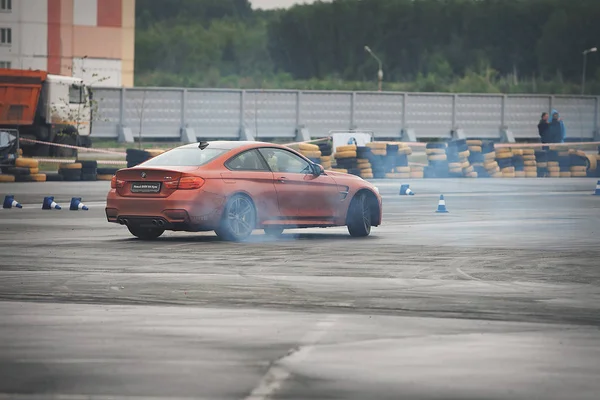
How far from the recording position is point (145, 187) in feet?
62.6

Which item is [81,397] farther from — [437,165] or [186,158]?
[437,165]

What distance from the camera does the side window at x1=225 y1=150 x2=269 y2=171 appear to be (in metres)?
19.6

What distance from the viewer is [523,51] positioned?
149250 millimetres

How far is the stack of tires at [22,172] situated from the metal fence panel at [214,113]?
2239 centimetres

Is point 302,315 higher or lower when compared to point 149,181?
lower

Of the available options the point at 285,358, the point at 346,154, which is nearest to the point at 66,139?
the point at 346,154

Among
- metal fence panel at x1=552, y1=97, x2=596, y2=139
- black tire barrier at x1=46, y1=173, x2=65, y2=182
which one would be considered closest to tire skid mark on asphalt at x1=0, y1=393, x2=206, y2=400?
black tire barrier at x1=46, y1=173, x2=65, y2=182

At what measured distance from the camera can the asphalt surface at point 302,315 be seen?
8.39m

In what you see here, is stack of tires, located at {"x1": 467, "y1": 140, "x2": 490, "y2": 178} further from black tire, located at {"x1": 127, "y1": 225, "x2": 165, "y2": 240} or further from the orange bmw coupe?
black tire, located at {"x1": 127, "y1": 225, "x2": 165, "y2": 240}

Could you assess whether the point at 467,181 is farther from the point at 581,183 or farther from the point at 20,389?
the point at 20,389

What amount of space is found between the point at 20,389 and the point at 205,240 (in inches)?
461

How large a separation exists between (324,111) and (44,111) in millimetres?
15418

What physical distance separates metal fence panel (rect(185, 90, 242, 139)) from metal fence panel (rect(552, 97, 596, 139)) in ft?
55.8

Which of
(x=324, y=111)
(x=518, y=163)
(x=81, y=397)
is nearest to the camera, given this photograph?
(x=81, y=397)
